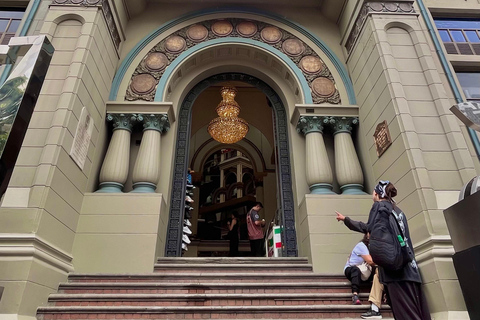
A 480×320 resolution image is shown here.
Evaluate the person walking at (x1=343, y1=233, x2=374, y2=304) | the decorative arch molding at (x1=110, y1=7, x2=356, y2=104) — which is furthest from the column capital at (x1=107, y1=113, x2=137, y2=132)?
the person walking at (x1=343, y1=233, x2=374, y2=304)

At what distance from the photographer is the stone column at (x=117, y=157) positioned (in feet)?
21.3

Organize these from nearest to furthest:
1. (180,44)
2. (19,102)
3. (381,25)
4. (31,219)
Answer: (19,102) → (31,219) → (381,25) → (180,44)

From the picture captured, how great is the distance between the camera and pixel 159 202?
6215mm

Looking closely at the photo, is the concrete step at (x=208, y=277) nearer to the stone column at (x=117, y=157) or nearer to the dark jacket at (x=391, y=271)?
the stone column at (x=117, y=157)

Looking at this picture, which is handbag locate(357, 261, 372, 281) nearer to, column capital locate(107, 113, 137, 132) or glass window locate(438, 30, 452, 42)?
column capital locate(107, 113, 137, 132)

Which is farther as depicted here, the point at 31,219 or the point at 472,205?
the point at 31,219

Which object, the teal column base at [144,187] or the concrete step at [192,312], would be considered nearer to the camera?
the concrete step at [192,312]

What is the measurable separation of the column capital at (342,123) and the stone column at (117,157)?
14.5 ft

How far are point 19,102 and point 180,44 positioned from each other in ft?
17.7

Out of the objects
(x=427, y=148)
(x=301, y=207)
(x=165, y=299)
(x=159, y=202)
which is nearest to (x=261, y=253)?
(x=301, y=207)

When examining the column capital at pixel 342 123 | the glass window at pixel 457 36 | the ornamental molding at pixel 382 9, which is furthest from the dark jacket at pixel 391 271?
the glass window at pixel 457 36

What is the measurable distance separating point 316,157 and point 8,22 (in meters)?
8.04

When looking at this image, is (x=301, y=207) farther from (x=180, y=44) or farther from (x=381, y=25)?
(x=180, y=44)

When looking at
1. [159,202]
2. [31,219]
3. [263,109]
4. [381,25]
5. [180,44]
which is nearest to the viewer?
[31,219]
